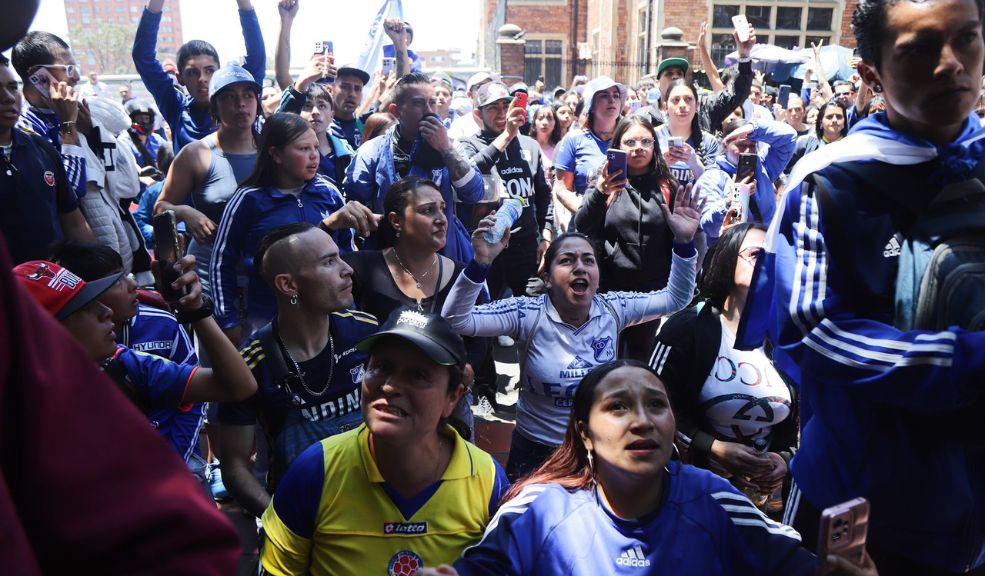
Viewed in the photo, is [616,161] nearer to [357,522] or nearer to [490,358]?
[490,358]

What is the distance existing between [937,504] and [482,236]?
2155 mm

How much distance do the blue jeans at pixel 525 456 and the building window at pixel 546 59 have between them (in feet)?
83.4

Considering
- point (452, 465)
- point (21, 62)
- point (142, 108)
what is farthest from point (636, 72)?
point (452, 465)

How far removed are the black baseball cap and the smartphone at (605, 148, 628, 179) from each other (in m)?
2.08

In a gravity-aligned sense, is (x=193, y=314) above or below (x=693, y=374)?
above

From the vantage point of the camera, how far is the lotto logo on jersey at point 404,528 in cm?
215

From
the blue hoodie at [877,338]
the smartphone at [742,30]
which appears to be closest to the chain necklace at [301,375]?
the blue hoodie at [877,338]

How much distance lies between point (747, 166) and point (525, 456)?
2088 mm

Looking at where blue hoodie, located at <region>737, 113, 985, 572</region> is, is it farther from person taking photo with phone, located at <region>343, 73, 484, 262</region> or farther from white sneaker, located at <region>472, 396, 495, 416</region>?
white sneaker, located at <region>472, 396, 495, 416</region>

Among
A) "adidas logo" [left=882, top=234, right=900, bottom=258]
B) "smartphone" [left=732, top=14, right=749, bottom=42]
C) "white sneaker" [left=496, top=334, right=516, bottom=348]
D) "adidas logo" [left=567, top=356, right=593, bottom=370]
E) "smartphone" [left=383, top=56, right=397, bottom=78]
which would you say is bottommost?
"white sneaker" [left=496, top=334, right=516, bottom=348]

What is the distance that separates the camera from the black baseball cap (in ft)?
7.09

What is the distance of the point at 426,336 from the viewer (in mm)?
2191

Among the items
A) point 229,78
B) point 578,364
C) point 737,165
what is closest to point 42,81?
point 229,78

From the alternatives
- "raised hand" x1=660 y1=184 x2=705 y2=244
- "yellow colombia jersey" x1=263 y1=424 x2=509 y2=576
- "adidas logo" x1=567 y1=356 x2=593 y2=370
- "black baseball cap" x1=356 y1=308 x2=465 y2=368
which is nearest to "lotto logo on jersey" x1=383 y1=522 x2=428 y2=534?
"yellow colombia jersey" x1=263 y1=424 x2=509 y2=576
